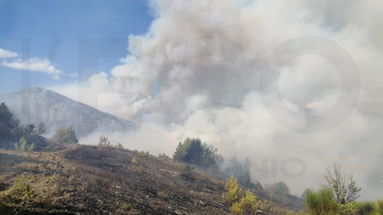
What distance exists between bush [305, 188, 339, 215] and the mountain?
492 feet

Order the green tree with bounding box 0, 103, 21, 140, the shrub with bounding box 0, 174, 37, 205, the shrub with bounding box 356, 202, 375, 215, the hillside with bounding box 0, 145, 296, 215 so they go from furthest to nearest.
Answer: the green tree with bounding box 0, 103, 21, 140 < the shrub with bounding box 356, 202, 375, 215 < the hillside with bounding box 0, 145, 296, 215 < the shrub with bounding box 0, 174, 37, 205

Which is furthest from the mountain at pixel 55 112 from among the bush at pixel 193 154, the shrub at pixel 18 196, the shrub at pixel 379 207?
the shrub at pixel 379 207

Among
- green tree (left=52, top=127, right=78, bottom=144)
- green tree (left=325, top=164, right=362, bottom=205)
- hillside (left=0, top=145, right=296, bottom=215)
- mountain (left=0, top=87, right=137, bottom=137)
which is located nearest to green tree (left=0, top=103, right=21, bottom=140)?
green tree (left=52, top=127, right=78, bottom=144)

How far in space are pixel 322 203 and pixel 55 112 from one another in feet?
561

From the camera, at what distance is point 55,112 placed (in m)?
154

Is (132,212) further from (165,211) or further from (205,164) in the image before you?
(205,164)

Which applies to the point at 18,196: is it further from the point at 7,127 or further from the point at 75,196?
the point at 7,127

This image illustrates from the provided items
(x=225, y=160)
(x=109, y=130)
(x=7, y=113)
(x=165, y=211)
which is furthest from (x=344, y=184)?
(x=109, y=130)

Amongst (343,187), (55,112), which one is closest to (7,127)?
(343,187)

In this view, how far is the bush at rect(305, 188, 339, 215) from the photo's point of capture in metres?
8.25

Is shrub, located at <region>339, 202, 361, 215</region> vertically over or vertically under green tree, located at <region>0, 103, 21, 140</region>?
under

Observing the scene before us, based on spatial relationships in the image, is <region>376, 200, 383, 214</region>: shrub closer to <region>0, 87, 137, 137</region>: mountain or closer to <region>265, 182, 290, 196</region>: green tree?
<region>265, 182, 290, 196</region>: green tree

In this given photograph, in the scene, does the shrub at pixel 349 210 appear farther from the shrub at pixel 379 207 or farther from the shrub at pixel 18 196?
the shrub at pixel 18 196

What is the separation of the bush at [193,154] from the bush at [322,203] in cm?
5314
